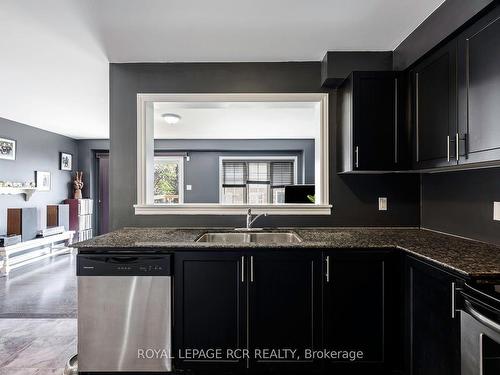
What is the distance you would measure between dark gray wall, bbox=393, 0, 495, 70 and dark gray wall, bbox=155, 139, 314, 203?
474cm

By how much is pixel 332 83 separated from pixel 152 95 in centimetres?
165

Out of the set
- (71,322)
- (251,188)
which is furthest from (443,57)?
(251,188)

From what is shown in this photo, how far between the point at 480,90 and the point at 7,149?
642 cm

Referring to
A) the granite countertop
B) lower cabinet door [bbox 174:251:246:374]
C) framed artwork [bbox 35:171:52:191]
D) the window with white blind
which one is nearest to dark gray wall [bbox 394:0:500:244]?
the granite countertop

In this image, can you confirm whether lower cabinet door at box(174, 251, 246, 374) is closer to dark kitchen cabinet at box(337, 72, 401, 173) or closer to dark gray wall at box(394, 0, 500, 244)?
dark kitchen cabinet at box(337, 72, 401, 173)

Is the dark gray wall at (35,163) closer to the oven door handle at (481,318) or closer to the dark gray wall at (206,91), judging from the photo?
the dark gray wall at (206,91)

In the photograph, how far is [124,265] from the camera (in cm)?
192

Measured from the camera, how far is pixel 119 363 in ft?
6.35

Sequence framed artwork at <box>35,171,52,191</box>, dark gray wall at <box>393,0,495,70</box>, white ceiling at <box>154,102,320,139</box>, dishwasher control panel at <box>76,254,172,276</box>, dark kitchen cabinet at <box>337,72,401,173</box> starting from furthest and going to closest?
framed artwork at <box>35,171,52,191</box> < white ceiling at <box>154,102,320,139</box> < dark kitchen cabinet at <box>337,72,401,173</box> < dishwasher control panel at <box>76,254,172,276</box> < dark gray wall at <box>393,0,495,70</box>

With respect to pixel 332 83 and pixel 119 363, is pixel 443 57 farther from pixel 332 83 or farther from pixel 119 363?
pixel 119 363

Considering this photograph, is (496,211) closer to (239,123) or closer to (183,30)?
(183,30)

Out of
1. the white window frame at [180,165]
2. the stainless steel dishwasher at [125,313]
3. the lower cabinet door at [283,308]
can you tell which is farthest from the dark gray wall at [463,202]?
the white window frame at [180,165]

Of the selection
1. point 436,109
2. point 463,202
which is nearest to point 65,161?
point 436,109

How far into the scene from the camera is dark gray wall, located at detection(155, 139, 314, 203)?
23.6ft
